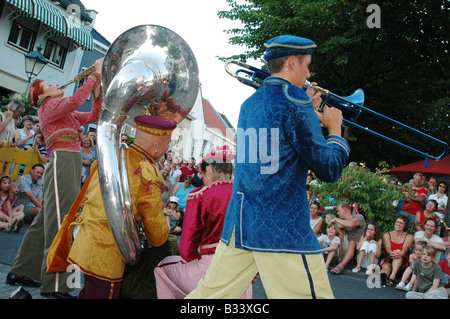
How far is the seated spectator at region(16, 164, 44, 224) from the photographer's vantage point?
24.1 ft

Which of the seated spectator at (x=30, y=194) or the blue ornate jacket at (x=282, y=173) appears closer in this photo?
the blue ornate jacket at (x=282, y=173)

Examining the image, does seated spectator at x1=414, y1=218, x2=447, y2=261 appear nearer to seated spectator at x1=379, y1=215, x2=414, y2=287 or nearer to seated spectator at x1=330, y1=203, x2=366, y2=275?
seated spectator at x1=379, y1=215, x2=414, y2=287

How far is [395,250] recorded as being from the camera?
7.13 m

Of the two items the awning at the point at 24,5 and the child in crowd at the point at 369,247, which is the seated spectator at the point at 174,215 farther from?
the awning at the point at 24,5

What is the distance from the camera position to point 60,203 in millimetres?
3570

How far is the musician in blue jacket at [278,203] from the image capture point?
1.92 metres

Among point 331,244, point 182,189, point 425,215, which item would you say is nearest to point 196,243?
point 331,244

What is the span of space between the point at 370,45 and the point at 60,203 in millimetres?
13405

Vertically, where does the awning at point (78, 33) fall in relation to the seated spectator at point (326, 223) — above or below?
above

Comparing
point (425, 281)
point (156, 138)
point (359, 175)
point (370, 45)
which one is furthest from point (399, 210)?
point (370, 45)

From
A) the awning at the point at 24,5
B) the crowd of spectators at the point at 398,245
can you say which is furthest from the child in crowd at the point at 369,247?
the awning at the point at 24,5

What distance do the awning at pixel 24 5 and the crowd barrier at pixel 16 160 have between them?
11.3 metres

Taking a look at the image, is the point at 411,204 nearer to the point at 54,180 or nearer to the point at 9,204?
the point at 54,180
